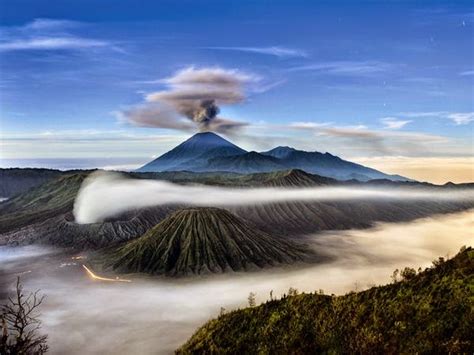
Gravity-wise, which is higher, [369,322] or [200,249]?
[369,322]

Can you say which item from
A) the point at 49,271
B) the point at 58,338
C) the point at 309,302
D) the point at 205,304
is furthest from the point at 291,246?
the point at 309,302

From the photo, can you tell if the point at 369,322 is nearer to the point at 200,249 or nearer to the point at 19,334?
A: the point at 19,334

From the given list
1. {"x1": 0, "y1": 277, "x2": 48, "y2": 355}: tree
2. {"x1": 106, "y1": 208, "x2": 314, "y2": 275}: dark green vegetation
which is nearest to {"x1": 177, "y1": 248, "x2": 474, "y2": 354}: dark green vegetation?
{"x1": 0, "y1": 277, "x2": 48, "y2": 355}: tree

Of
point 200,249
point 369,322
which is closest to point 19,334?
point 369,322

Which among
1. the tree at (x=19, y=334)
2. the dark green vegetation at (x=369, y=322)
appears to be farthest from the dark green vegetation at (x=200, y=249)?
the tree at (x=19, y=334)

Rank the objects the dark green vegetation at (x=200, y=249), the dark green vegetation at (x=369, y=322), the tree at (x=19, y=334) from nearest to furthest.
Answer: the tree at (x=19, y=334), the dark green vegetation at (x=369, y=322), the dark green vegetation at (x=200, y=249)

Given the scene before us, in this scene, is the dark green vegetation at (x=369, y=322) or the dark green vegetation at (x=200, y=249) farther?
the dark green vegetation at (x=200, y=249)

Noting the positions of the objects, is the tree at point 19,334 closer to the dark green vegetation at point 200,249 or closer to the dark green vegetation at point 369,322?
the dark green vegetation at point 369,322
